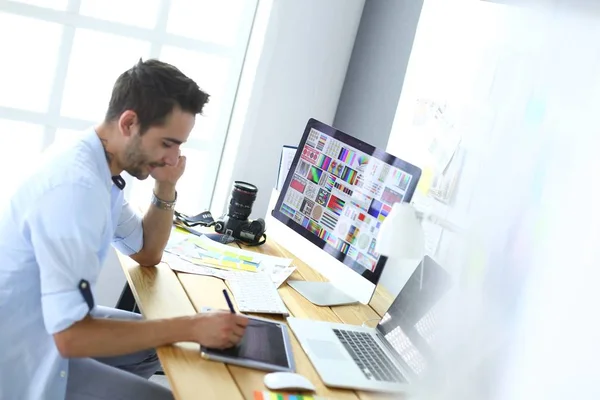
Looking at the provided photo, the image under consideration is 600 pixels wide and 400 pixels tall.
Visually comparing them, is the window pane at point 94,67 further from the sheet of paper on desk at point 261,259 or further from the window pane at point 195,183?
the sheet of paper on desk at point 261,259

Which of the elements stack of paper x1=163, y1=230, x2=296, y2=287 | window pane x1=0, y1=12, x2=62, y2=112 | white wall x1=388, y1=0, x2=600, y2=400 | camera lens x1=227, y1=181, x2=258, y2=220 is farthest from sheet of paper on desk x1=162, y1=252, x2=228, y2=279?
white wall x1=388, y1=0, x2=600, y2=400

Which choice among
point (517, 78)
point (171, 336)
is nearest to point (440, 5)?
point (171, 336)

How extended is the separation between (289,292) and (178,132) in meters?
0.59

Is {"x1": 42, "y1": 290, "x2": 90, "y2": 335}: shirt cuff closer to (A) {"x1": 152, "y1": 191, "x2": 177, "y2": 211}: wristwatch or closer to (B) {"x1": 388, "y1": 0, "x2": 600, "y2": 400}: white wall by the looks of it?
(A) {"x1": 152, "y1": 191, "x2": 177, "y2": 211}: wristwatch

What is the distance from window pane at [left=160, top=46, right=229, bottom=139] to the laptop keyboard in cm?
127

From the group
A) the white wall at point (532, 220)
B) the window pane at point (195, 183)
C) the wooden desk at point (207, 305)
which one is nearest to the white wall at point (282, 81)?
the window pane at point (195, 183)

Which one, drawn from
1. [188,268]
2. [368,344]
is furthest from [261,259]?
[368,344]

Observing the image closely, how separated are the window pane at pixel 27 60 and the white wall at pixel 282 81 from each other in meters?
0.72

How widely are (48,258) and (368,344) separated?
79 centimetres

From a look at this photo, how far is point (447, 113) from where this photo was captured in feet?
6.42

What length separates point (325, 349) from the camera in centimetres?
153

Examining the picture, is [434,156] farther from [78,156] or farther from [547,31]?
[547,31]

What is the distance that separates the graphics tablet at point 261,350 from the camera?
136 cm

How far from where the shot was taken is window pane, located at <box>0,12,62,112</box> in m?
2.31
